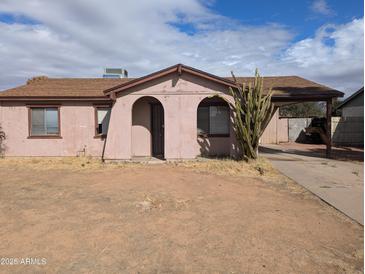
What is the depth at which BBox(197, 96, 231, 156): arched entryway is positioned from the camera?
481 inches

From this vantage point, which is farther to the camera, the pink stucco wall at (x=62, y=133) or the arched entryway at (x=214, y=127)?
the pink stucco wall at (x=62, y=133)

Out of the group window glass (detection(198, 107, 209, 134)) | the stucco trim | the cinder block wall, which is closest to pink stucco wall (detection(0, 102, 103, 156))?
the stucco trim

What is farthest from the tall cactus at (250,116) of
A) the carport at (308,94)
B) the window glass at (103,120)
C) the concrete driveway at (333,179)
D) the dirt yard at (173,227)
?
the window glass at (103,120)

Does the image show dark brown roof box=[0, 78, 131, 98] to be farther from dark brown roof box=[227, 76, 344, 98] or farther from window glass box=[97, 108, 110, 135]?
dark brown roof box=[227, 76, 344, 98]

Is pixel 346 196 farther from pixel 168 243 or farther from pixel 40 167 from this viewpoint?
pixel 40 167

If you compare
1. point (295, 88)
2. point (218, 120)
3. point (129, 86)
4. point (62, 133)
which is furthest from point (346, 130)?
point (62, 133)

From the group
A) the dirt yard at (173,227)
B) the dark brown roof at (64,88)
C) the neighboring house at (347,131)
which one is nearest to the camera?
the dirt yard at (173,227)

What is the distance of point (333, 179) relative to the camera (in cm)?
824

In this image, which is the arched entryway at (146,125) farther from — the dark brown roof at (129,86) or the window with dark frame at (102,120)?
the dark brown roof at (129,86)

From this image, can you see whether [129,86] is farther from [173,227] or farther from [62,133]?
[173,227]

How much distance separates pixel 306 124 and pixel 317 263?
1953 cm

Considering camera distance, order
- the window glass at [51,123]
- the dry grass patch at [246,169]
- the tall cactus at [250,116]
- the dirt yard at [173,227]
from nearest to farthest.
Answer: the dirt yard at [173,227]
the dry grass patch at [246,169]
the tall cactus at [250,116]
the window glass at [51,123]

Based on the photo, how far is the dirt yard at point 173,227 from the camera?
11.7 ft

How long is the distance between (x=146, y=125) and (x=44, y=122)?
4.62m
